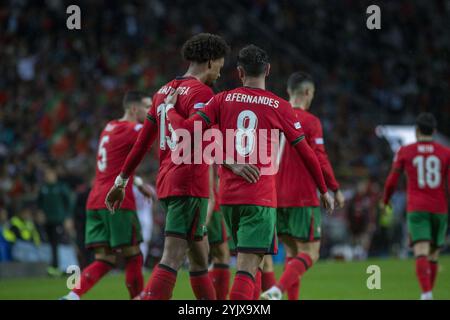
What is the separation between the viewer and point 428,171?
9617mm

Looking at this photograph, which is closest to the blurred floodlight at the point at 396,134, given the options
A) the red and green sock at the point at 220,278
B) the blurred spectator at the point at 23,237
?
the blurred spectator at the point at 23,237

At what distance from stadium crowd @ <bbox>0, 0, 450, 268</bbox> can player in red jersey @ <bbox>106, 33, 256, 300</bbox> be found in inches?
356

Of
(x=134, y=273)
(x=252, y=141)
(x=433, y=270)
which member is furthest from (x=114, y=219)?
(x=433, y=270)

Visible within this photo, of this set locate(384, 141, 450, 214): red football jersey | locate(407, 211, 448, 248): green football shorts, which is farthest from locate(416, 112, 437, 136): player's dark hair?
locate(407, 211, 448, 248): green football shorts

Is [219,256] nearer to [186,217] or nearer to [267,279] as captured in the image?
[267,279]

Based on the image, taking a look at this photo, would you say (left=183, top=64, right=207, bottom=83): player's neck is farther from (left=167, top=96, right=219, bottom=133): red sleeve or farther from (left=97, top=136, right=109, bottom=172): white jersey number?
(left=97, top=136, right=109, bottom=172): white jersey number

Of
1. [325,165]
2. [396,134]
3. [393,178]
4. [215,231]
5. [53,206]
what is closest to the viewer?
[325,165]

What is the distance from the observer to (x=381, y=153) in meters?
21.5

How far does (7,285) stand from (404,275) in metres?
6.14

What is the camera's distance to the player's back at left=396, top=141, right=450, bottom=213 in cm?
959

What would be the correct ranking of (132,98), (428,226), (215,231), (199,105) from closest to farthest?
(199,105) → (215,231) → (132,98) → (428,226)

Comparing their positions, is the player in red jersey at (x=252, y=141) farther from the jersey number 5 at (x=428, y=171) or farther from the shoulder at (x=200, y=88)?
the jersey number 5 at (x=428, y=171)

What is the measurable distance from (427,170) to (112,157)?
3715 millimetres

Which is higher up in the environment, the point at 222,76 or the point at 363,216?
the point at 222,76
